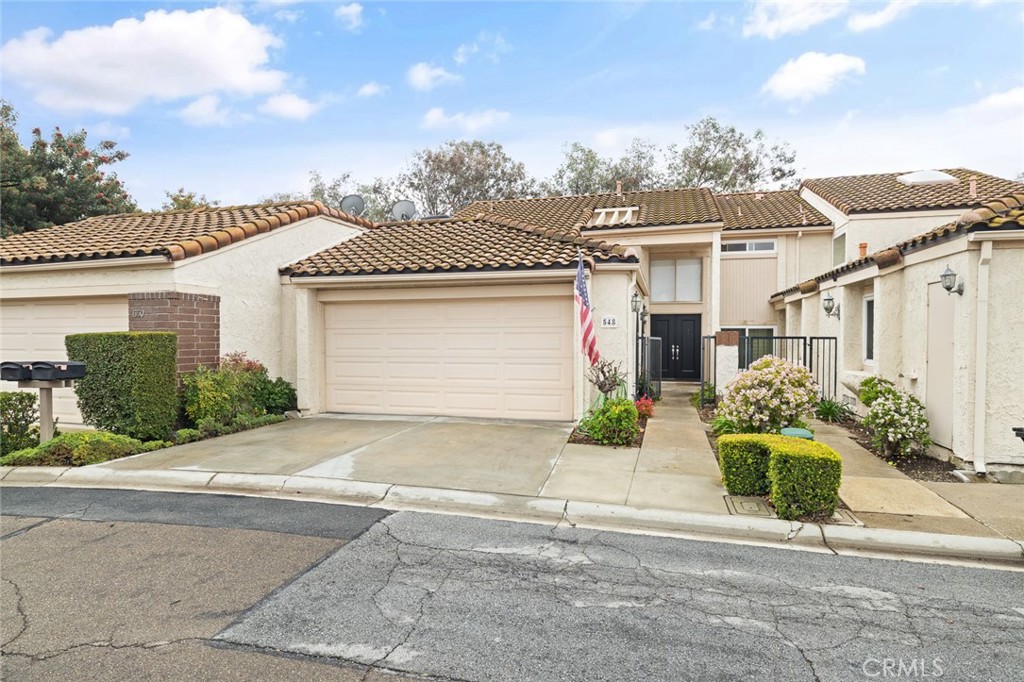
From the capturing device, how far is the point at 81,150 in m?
19.4

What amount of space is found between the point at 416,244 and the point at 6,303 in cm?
789

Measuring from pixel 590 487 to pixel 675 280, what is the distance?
13416 mm

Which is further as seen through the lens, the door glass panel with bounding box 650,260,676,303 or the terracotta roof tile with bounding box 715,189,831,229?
the door glass panel with bounding box 650,260,676,303

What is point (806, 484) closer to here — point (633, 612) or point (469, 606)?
point (633, 612)

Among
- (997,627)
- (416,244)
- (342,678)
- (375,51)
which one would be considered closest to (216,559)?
(342,678)

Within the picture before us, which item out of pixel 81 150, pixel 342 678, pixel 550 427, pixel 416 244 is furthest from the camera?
pixel 81 150

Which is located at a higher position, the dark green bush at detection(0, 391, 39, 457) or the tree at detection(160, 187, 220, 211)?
the tree at detection(160, 187, 220, 211)

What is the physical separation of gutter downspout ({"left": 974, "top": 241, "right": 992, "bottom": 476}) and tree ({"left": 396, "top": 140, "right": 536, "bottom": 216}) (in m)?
27.7

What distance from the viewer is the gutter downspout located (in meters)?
6.58

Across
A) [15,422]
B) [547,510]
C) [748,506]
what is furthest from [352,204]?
[748,506]

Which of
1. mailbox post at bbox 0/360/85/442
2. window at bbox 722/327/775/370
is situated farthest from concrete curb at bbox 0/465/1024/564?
window at bbox 722/327/775/370

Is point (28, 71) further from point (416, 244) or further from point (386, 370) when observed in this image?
point (386, 370)

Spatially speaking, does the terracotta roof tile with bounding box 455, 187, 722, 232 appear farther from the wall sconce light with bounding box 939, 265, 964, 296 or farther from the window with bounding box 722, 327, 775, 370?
the wall sconce light with bounding box 939, 265, 964, 296

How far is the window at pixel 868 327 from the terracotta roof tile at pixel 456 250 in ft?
16.0
